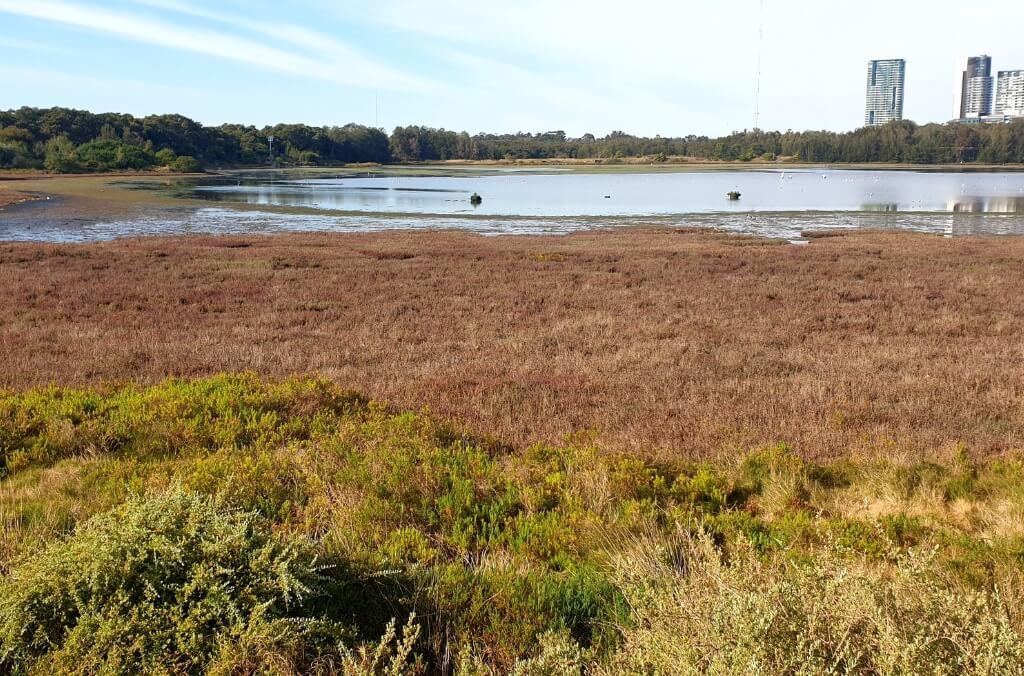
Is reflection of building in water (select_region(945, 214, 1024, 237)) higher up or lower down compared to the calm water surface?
lower down

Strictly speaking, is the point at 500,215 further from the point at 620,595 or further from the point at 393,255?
the point at 620,595

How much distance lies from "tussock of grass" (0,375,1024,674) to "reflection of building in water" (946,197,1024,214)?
60.3m

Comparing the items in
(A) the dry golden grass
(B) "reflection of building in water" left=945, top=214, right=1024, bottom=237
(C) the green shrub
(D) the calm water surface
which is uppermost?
(C) the green shrub

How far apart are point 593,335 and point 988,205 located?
63.1 m

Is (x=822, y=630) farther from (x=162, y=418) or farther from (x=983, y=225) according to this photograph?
(x=983, y=225)

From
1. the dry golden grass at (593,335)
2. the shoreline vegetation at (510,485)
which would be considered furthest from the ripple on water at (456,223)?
the shoreline vegetation at (510,485)

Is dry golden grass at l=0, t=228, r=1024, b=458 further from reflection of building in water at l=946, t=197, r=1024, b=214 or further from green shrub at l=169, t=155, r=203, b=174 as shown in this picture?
green shrub at l=169, t=155, r=203, b=174

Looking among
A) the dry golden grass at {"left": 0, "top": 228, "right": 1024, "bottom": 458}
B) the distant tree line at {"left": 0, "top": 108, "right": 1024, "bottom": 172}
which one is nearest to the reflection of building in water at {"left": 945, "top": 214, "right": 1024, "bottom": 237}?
the dry golden grass at {"left": 0, "top": 228, "right": 1024, "bottom": 458}

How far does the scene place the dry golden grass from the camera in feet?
31.0

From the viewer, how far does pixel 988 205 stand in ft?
206

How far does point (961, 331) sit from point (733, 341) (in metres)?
5.09

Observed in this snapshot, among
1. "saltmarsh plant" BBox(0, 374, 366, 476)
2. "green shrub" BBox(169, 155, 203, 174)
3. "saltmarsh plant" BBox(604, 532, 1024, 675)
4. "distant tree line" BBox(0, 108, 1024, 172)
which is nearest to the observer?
"saltmarsh plant" BBox(604, 532, 1024, 675)

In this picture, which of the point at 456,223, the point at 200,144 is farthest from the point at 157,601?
the point at 200,144

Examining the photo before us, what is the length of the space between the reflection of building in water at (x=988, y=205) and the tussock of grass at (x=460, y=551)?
6034 centimetres
